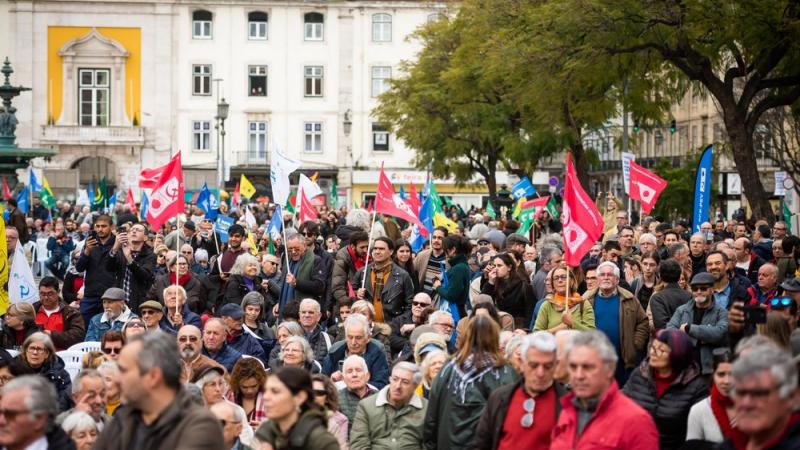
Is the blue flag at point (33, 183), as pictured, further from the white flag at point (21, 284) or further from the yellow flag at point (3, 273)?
the white flag at point (21, 284)

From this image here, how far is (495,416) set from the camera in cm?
866

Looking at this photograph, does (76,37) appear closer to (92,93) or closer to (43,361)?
(92,93)

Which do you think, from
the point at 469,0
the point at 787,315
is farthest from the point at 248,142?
the point at 787,315

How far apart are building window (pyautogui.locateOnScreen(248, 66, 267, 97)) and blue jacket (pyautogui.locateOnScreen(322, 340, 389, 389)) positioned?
6529 centimetres

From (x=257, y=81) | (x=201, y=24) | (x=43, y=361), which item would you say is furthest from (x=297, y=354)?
(x=257, y=81)

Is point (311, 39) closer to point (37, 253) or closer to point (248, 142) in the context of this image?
point (248, 142)

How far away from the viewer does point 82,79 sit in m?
75.8

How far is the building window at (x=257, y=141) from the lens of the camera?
77438mm

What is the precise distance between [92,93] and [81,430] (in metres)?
68.5

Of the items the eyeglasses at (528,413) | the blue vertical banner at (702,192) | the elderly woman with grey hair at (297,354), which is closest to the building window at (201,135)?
the blue vertical banner at (702,192)

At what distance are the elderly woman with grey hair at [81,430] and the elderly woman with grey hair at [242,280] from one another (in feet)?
28.1

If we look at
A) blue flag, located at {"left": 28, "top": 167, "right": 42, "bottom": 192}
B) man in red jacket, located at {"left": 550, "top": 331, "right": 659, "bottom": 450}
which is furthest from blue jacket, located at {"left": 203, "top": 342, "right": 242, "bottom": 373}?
blue flag, located at {"left": 28, "top": 167, "right": 42, "bottom": 192}

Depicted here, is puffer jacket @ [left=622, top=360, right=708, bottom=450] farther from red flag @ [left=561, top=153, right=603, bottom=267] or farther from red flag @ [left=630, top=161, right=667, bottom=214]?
red flag @ [left=630, top=161, right=667, bottom=214]

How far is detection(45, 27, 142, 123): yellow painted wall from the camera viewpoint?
7506 centimetres
